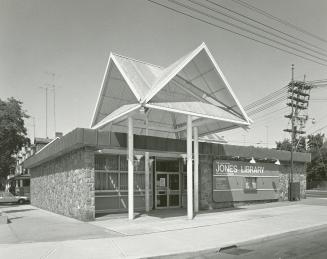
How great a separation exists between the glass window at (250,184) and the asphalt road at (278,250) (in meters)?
11.3

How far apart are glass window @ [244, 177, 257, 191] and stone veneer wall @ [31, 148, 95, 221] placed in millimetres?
10943

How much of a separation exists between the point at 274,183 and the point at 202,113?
12.4 meters

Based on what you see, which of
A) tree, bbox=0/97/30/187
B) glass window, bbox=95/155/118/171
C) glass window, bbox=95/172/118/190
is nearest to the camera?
glass window, bbox=95/172/118/190

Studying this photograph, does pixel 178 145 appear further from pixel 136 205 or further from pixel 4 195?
pixel 4 195

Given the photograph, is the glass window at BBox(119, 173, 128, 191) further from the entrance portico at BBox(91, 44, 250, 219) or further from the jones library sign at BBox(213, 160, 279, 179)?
the jones library sign at BBox(213, 160, 279, 179)

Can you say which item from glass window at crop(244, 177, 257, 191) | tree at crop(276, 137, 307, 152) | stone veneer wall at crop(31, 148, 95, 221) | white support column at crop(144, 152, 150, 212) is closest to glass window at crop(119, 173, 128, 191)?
white support column at crop(144, 152, 150, 212)

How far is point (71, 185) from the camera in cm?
1817

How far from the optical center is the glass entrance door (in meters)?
21.0

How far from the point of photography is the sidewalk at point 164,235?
30.7ft

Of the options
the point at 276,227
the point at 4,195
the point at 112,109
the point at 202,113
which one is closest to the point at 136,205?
the point at 112,109

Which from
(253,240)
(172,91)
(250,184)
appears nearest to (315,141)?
(250,184)

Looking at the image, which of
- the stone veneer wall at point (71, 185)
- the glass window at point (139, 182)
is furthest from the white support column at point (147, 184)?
the stone veneer wall at point (71, 185)

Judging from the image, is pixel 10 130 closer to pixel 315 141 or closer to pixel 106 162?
pixel 106 162

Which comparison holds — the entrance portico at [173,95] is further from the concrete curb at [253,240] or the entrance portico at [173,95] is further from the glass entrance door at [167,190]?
the concrete curb at [253,240]
